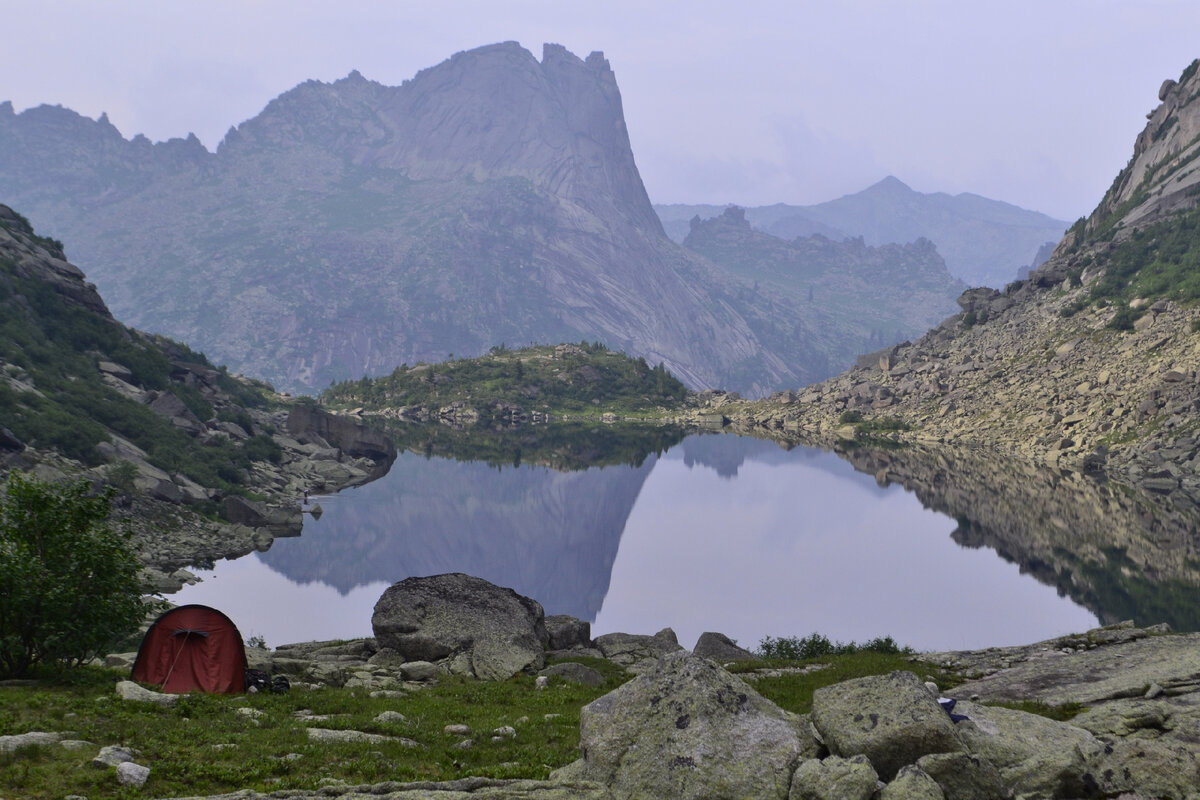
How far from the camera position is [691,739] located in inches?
647

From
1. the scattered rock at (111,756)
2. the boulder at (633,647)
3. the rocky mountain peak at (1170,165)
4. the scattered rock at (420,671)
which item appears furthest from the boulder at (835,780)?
the rocky mountain peak at (1170,165)

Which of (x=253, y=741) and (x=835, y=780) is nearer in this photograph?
(x=835, y=780)

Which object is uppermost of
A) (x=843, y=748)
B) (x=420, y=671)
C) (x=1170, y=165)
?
(x=1170, y=165)

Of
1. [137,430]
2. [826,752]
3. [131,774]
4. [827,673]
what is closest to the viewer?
[131,774]

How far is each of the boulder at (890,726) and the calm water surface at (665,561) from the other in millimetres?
36621

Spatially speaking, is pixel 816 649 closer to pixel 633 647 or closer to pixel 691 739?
pixel 633 647

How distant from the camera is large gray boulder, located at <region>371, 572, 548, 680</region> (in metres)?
35.7

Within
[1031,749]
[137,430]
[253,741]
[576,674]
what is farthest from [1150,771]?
[137,430]

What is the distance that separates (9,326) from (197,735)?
74074 mm

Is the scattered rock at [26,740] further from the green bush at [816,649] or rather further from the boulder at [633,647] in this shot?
the green bush at [816,649]

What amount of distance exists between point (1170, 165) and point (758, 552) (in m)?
160

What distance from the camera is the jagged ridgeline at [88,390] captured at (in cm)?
6638

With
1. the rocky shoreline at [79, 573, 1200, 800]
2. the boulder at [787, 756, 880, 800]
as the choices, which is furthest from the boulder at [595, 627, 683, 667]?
the boulder at [787, 756, 880, 800]

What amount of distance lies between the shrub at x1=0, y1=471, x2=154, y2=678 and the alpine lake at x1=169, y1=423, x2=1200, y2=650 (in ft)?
74.2
